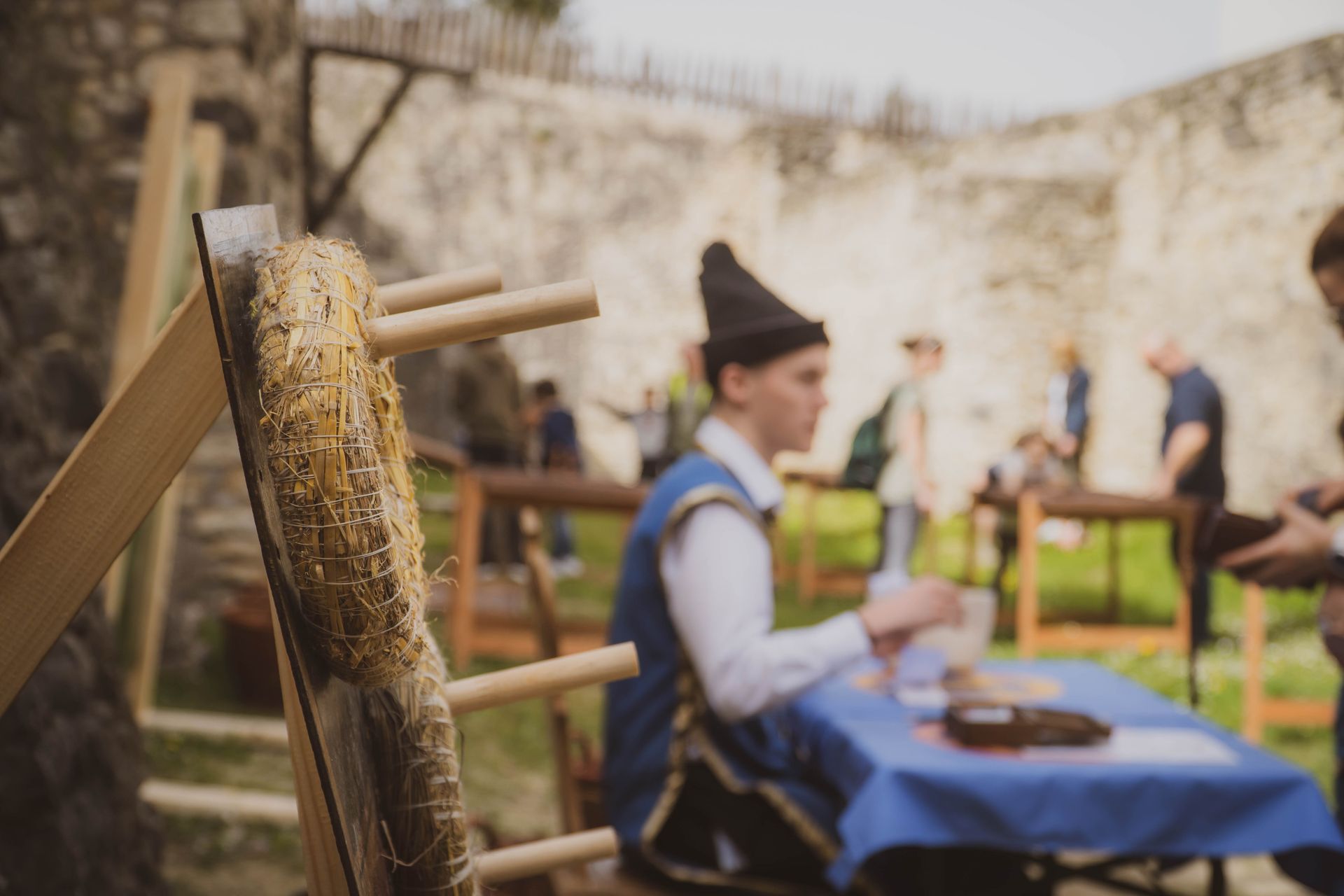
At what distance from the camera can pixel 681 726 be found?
6.13 feet

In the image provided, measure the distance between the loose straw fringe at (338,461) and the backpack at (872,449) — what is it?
610cm

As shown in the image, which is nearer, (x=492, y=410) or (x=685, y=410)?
(x=492, y=410)

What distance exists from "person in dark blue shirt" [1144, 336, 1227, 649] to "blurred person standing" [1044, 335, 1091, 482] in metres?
2.66

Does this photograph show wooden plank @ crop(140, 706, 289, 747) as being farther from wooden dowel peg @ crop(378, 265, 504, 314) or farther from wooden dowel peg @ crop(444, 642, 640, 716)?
wooden dowel peg @ crop(378, 265, 504, 314)

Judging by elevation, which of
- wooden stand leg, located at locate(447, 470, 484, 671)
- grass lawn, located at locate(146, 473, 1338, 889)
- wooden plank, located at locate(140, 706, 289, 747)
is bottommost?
grass lawn, located at locate(146, 473, 1338, 889)

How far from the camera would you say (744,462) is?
2.12 metres

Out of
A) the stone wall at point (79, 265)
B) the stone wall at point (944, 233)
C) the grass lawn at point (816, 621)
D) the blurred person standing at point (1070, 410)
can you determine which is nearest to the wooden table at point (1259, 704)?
the grass lawn at point (816, 621)

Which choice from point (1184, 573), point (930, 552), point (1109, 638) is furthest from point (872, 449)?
point (1184, 573)

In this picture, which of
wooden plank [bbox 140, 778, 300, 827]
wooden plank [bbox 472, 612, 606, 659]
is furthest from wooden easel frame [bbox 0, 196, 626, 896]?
wooden plank [bbox 472, 612, 606, 659]

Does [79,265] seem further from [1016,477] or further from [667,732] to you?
[1016,477]

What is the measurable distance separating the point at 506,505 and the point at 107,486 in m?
4.82

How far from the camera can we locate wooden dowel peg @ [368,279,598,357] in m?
0.83

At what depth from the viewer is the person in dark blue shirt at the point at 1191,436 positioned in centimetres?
593

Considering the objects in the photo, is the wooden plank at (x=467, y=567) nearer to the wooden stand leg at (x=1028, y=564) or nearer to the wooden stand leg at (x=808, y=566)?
the wooden stand leg at (x=808, y=566)
